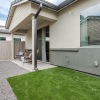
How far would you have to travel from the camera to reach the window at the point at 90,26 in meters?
4.59

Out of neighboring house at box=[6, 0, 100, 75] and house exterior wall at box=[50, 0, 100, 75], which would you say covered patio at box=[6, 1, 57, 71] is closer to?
neighboring house at box=[6, 0, 100, 75]

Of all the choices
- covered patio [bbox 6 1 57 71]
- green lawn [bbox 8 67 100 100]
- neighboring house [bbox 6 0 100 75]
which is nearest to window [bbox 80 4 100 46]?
neighboring house [bbox 6 0 100 75]

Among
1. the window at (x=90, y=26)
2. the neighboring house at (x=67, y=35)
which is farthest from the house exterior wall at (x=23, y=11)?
the window at (x=90, y=26)

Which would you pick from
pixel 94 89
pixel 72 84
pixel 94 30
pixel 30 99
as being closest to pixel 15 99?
pixel 30 99

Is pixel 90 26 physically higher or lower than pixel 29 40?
higher

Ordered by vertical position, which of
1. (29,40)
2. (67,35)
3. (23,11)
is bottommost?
(67,35)

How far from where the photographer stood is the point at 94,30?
4.68m

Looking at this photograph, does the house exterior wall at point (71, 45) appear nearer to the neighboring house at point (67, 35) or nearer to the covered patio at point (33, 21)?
the neighboring house at point (67, 35)

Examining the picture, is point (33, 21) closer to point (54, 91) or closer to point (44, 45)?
point (44, 45)

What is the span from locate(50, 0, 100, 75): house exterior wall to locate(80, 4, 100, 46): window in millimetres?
222

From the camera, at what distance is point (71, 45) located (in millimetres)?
5953

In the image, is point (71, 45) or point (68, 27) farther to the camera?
point (68, 27)

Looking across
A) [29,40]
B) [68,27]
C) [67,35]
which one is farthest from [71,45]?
[29,40]

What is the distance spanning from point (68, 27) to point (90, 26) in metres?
1.54
